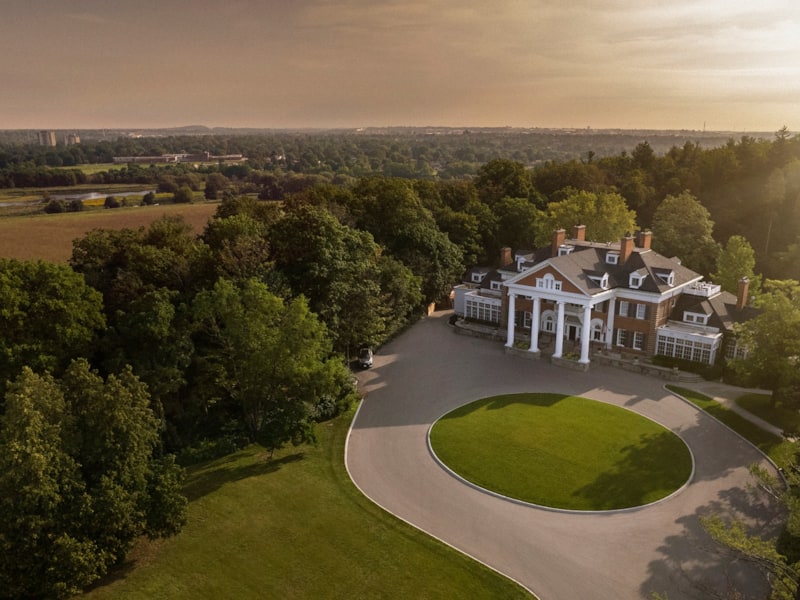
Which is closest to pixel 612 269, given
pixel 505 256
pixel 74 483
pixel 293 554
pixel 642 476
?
pixel 505 256

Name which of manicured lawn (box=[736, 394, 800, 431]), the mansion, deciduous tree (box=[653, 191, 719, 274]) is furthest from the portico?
deciduous tree (box=[653, 191, 719, 274])

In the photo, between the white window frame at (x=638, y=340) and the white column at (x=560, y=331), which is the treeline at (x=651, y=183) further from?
the white window frame at (x=638, y=340)

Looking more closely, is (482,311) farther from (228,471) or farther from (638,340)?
(228,471)

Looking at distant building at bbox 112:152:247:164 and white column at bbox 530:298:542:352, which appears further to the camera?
distant building at bbox 112:152:247:164

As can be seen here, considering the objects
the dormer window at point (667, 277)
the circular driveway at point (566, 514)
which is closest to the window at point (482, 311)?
the circular driveway at point (566, 514)

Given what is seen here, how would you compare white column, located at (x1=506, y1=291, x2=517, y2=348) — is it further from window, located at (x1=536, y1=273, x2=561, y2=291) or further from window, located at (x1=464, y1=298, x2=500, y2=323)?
window, located at (x1=464, y1=298, x2=500, y2=323)

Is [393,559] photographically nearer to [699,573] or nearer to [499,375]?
[699,573]
